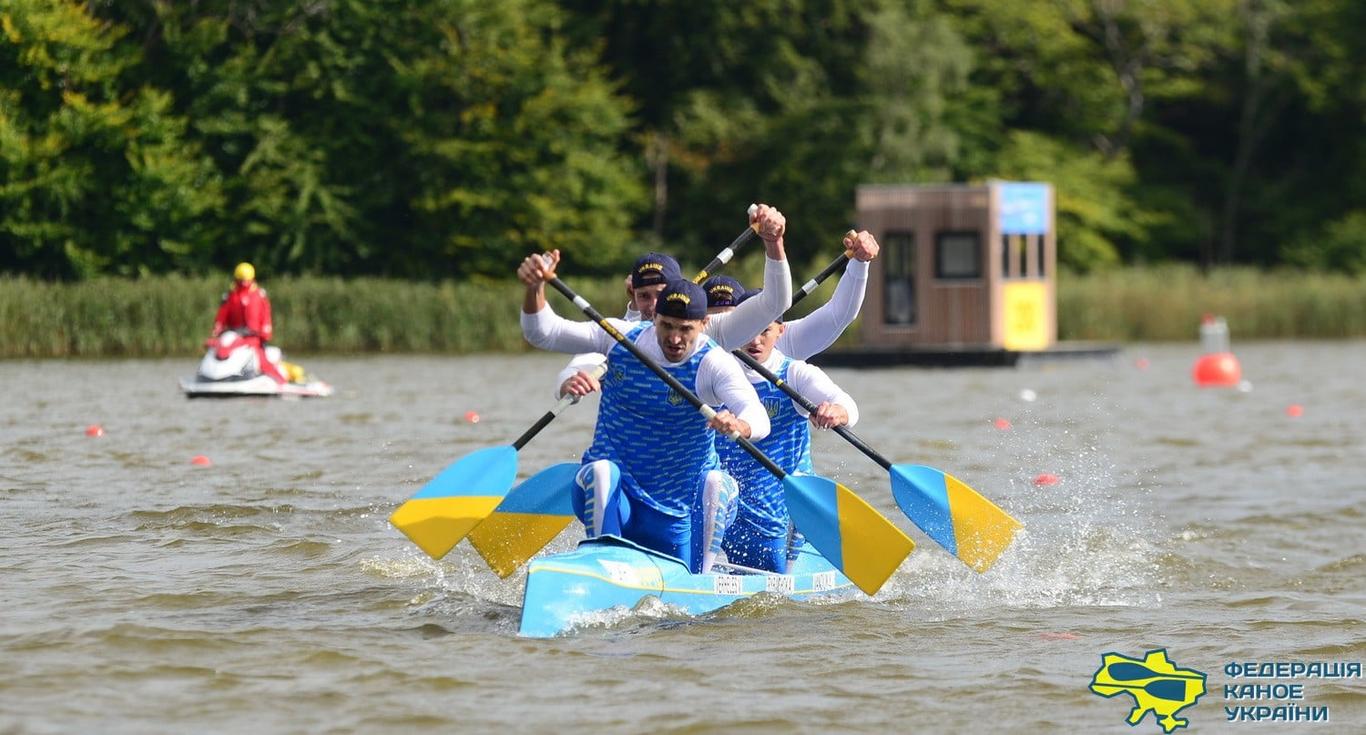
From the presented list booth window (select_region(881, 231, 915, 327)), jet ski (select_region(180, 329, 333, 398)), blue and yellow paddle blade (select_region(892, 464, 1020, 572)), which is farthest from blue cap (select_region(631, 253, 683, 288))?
booth window (select_region(881, 231, 915, 327))

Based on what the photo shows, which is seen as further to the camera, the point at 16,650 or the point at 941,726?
the point at 16,650

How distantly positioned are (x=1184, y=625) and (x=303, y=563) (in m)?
4.31

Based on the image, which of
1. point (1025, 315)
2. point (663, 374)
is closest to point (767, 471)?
point (663, 374)

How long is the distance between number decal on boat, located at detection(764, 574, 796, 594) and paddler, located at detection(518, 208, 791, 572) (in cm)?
30

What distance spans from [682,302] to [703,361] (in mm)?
331

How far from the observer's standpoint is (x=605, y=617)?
28.9 ft

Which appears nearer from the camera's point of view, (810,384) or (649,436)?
(649,436)

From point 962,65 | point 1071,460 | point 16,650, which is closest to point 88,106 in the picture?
point 962,65

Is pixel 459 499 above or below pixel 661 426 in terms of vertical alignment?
below

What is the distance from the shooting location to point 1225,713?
773cm

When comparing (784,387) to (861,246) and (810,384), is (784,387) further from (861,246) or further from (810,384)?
(861,246)

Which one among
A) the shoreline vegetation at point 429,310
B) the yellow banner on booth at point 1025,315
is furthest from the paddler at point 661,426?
the yellow banner on booth at point 1025,315

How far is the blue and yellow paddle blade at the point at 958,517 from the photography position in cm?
992

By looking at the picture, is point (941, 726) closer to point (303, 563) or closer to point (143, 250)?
point (303, 563)
